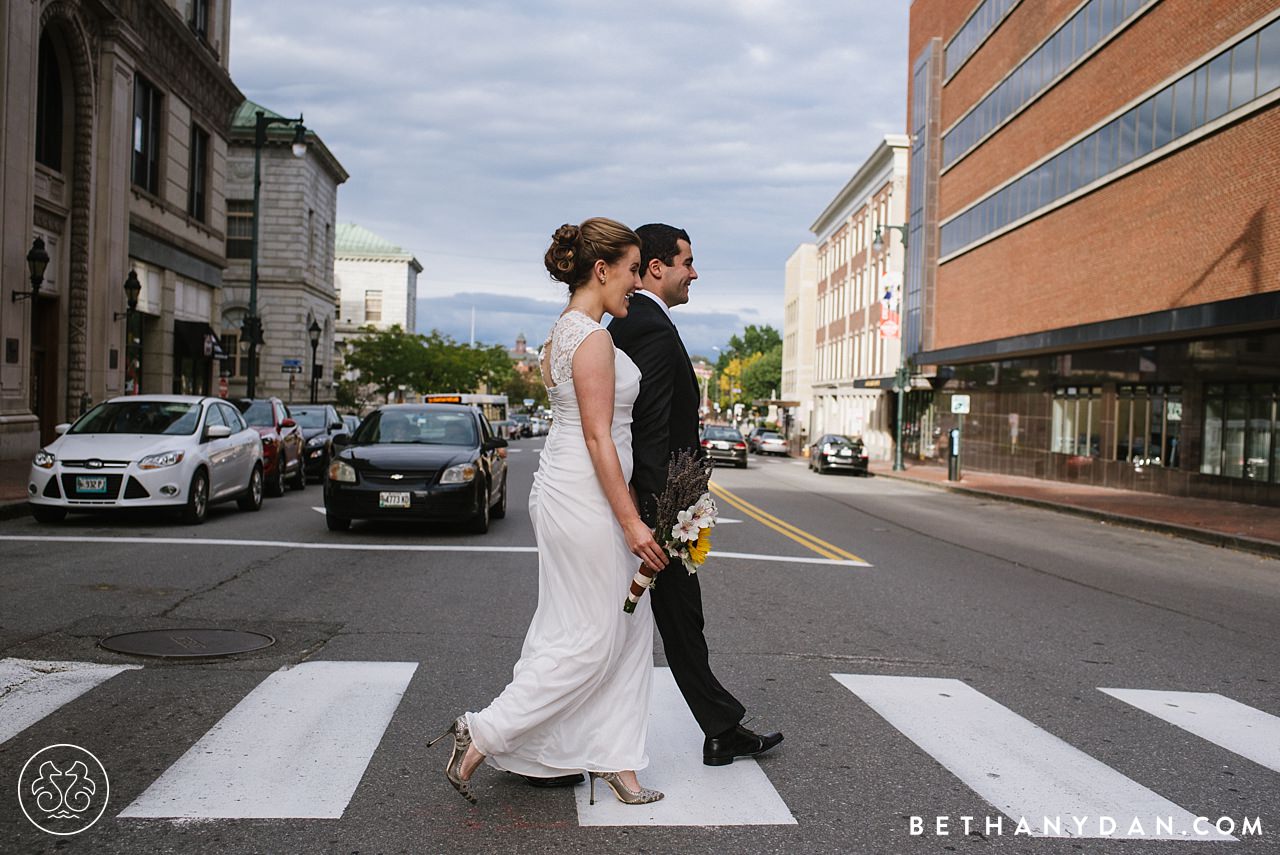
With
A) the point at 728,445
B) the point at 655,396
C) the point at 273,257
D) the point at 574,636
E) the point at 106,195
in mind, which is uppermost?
the point at 273,257

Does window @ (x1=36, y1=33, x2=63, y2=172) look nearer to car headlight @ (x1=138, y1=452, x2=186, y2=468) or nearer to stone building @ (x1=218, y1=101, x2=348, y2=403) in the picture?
car headlight @ (x1=138, y1=452, x2=186, y2=468)

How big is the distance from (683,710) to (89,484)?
32.3ft

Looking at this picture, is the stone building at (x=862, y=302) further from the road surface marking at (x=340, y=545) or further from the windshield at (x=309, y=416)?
the road surface marking at (x=340, y=545)

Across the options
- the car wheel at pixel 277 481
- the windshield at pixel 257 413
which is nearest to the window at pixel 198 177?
the windshield at pixel 257 413

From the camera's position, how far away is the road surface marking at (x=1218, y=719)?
507cm

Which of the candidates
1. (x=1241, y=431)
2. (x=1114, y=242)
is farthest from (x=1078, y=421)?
(x=1241, y=431)

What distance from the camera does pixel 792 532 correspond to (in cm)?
1509

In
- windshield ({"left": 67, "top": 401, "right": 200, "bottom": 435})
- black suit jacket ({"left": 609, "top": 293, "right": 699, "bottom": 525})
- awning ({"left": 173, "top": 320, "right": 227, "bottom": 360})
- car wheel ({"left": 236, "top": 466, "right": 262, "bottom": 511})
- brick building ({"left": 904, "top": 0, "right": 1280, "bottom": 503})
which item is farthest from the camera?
awning ({"left": 173, "top": 320, "right": 227, "bottom": 360})

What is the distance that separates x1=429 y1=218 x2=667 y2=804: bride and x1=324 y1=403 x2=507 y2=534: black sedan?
8.93m

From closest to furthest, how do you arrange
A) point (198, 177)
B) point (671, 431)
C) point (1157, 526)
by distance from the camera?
point (671, 431) → point (1157, 526) → point (198, 177)

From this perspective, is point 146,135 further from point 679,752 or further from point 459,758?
point 459,758

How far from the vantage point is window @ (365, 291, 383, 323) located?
102 meters

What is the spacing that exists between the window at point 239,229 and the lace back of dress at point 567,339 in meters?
56.9

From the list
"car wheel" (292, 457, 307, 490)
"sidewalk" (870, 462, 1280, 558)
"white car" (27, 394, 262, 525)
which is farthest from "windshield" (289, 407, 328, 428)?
"sidewalk" (870, 462, 1280, 558)
